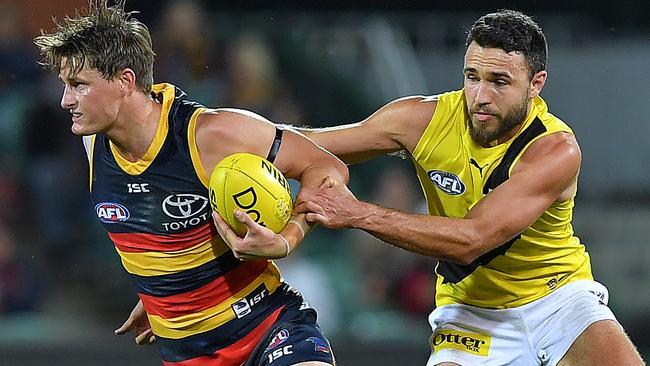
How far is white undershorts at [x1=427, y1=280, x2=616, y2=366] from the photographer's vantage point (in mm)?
4898

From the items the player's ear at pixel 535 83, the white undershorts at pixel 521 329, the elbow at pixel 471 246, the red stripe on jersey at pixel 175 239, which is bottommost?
the white undershorts at pixel 521 329

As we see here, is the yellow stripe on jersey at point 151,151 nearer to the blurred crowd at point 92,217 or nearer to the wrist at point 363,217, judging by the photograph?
the wrist at point 363,217

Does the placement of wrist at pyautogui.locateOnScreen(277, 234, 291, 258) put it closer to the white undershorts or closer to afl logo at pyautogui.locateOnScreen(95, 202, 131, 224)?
afl logo at pyautogui.locateOnScreen(95, 202, 131, 224)

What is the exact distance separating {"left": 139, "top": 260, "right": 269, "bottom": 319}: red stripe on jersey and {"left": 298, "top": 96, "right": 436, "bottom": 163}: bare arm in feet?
2.84

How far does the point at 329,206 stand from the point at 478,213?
0.68 meters

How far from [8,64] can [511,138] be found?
17.4 ft

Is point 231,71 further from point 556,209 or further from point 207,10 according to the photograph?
point 556,209

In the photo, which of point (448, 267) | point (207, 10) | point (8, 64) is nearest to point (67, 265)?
point (8, 64)

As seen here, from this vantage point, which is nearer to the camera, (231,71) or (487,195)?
(487,195)

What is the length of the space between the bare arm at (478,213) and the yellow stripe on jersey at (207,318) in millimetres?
371

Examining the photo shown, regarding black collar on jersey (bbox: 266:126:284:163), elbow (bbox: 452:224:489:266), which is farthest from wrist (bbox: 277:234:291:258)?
elbow (bbox: 452:224:489:266)

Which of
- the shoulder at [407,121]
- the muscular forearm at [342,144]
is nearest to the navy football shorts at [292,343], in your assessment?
the muscular forearm at [342,144]

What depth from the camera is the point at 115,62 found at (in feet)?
14.1

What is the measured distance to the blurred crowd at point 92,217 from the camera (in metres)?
8.66
